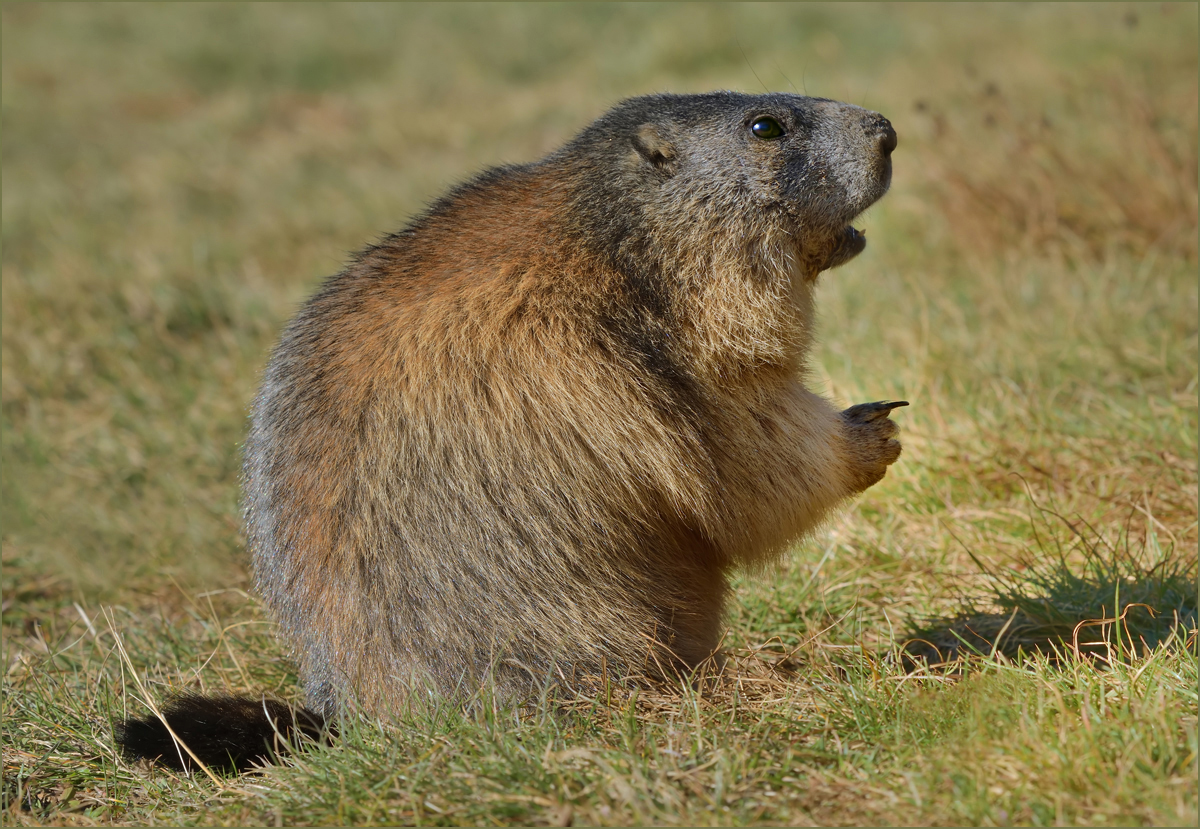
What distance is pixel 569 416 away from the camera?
3189 millimetres

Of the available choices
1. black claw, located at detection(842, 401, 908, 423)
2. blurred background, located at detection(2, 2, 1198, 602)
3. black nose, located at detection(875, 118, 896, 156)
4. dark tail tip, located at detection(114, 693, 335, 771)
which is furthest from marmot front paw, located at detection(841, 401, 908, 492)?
dark tail tip, located at detection(114, 693, 335, 771)

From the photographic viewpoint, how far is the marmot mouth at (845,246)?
3.75m

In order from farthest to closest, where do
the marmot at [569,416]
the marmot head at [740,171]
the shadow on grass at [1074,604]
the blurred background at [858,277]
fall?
the blurred background at [858,277] → the shadow on grass at [1074,604] → the marmot head at [740,171] → the marmot at [569,416]

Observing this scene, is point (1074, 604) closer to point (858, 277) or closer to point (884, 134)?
point (884, 134)

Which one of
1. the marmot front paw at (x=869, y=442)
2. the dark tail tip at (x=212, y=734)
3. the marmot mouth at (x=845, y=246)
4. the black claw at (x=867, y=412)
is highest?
the marmot mouth at (x=845, y=246)

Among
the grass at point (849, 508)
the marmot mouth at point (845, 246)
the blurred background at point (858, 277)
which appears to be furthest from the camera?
the blurred background at point (858, 277)

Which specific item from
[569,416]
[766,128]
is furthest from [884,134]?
[569,416]

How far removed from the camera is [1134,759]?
2578 mm

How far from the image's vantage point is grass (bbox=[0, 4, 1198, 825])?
2752 millimetres

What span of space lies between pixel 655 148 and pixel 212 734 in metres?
2.28

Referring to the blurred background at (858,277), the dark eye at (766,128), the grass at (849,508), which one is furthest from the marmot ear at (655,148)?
the blurred background at (858,277)

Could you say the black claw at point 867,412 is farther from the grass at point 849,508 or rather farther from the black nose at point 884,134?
the black nose at point 884,134

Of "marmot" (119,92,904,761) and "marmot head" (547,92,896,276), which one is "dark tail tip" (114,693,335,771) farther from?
"marmot head" (547,92,896,276)

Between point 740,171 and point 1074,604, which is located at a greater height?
point 740,171
